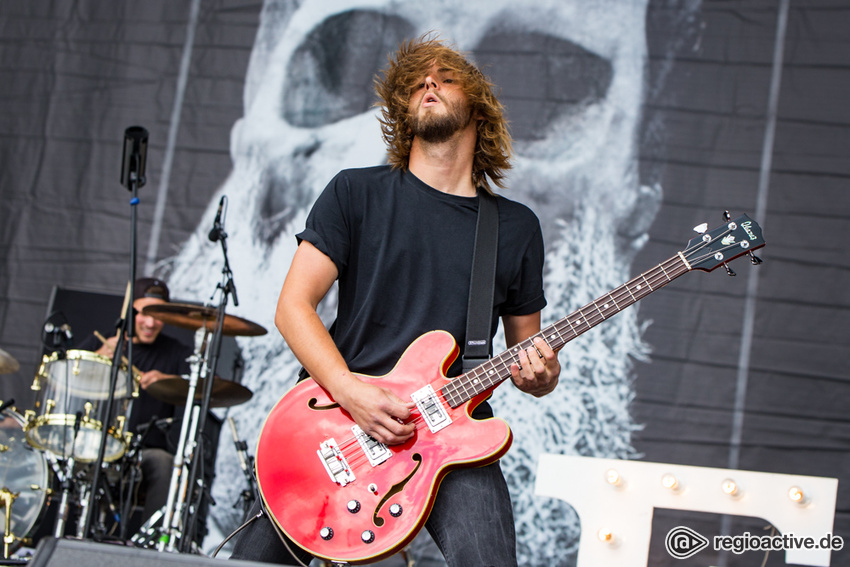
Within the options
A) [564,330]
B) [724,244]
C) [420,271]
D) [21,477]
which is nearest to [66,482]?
[21,477]

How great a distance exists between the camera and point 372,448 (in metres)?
2.22

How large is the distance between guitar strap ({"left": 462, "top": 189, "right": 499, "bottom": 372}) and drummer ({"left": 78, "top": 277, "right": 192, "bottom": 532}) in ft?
8.92

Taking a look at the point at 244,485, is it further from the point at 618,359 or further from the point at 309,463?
the point at 309,463

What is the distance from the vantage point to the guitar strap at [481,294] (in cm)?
240

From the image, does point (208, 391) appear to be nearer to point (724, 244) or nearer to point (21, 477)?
point (21, 477)

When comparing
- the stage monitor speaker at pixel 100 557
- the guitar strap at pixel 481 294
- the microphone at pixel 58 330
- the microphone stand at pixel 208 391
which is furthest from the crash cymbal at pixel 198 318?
the stage monitor speaker at pixel 100 557

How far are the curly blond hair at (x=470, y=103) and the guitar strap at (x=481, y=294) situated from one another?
0.25m

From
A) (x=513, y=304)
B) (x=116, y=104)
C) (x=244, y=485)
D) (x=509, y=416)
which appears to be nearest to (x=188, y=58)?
(x=116, y=104)

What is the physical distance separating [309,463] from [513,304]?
0.84 meters

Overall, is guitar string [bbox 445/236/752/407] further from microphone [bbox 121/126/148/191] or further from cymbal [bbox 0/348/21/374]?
cymbal [bbox 0/348/21/374]

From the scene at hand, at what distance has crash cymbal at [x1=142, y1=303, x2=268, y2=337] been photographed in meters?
4.51

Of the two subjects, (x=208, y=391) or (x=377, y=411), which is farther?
(x=208, y=391)

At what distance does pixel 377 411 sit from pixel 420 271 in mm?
476

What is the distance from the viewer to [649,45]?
17.0 ft
